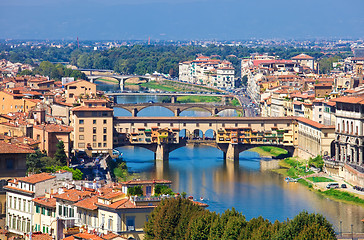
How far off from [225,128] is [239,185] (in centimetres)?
1138

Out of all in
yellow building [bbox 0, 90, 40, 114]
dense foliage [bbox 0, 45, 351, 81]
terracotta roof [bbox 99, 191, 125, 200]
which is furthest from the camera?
dense foliage [bbox 0, 45, 351, 81]

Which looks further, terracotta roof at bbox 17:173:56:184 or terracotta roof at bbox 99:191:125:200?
terracotta roof at bbox 17:173:56:184

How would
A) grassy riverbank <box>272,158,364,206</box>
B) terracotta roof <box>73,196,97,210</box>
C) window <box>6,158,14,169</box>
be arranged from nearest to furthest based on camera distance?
1. terracotta roof <box>73,196,97,210</box>
2. window <box>6,158,14,169</box>
3. grassy riverbank <box>272,158,364,206</box>

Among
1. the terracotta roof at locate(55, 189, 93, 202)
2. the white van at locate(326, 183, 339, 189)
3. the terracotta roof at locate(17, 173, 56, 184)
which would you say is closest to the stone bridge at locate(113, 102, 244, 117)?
the white van at locate(326, 183, 339, 189)

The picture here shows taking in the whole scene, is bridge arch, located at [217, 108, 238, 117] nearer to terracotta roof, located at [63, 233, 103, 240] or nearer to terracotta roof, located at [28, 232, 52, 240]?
terracotta roof, located at [28, 232, 52, 240]

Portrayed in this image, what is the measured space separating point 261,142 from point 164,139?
5.29 meters

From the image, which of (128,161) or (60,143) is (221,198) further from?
(128,161)

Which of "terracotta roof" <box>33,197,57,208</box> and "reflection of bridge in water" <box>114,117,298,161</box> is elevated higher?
"reflection of bridge in water" <box>114,117,298,161</box>

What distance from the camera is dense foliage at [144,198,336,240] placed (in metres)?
22.9

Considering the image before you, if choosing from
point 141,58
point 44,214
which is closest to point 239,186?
point 44,214

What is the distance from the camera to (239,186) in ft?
151

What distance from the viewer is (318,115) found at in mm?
56844

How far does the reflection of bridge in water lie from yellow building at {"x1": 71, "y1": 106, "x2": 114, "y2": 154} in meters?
2.08

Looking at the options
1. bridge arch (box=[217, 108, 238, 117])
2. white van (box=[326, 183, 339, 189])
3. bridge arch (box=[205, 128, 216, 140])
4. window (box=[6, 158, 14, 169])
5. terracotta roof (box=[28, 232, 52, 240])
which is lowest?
white van (box=[326, 183, 339, 189])
